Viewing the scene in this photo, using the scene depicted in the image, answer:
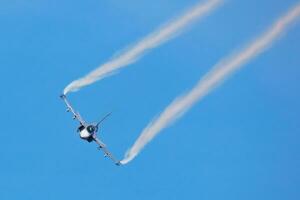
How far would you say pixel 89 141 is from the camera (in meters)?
115

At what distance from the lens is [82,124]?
114375mm

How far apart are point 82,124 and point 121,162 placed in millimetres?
5025

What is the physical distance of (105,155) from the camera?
117250mm

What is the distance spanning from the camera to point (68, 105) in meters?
115

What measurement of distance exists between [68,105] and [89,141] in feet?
11.6

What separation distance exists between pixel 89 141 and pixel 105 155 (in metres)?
3.24

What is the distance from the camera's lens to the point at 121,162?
368ft

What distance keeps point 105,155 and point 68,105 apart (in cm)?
591

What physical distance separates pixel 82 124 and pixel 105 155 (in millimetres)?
4373

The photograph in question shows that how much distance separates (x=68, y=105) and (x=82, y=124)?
201 centimetres
